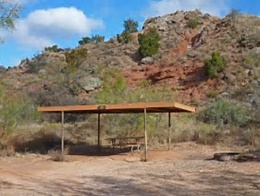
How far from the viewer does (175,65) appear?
47.3 metres

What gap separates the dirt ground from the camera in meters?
10.9

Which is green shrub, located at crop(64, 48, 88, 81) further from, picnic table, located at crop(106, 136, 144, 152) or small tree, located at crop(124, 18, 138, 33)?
picnic table, located at crop(106, 136, 144, 152)

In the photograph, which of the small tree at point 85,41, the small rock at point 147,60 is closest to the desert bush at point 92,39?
the small tree at point 85,41

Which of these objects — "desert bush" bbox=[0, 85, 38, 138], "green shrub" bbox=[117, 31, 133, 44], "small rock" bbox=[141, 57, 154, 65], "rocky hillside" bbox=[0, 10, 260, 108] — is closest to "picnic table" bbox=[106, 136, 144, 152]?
"desert bush" bbox=[0, 85, 38, 138]

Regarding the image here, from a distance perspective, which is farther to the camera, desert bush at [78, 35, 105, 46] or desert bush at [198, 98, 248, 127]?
desert bush at [78, 35, 105, 46]

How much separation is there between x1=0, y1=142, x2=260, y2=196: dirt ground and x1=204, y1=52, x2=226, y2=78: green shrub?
80.8 feet

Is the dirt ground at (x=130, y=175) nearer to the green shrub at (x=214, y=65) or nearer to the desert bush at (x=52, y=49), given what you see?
the green shrub at (x=214, y=65)

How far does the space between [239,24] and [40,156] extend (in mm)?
37753

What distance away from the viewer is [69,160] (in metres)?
18.2

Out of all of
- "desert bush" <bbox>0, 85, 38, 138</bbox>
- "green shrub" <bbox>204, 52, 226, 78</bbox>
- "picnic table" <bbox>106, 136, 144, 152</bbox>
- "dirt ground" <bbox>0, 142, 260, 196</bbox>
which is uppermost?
"green shrub" <bbox>204, 52, 226, 78</bbox>

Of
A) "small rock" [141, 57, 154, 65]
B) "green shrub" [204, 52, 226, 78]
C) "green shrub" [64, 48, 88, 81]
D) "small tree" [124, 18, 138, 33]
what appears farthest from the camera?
"small tree" [124, 18, 138, 33]

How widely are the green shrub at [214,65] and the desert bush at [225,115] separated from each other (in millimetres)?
12763

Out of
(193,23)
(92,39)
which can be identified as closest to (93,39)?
(92,39)

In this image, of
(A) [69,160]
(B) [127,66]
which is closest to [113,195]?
(A) [69,160]
